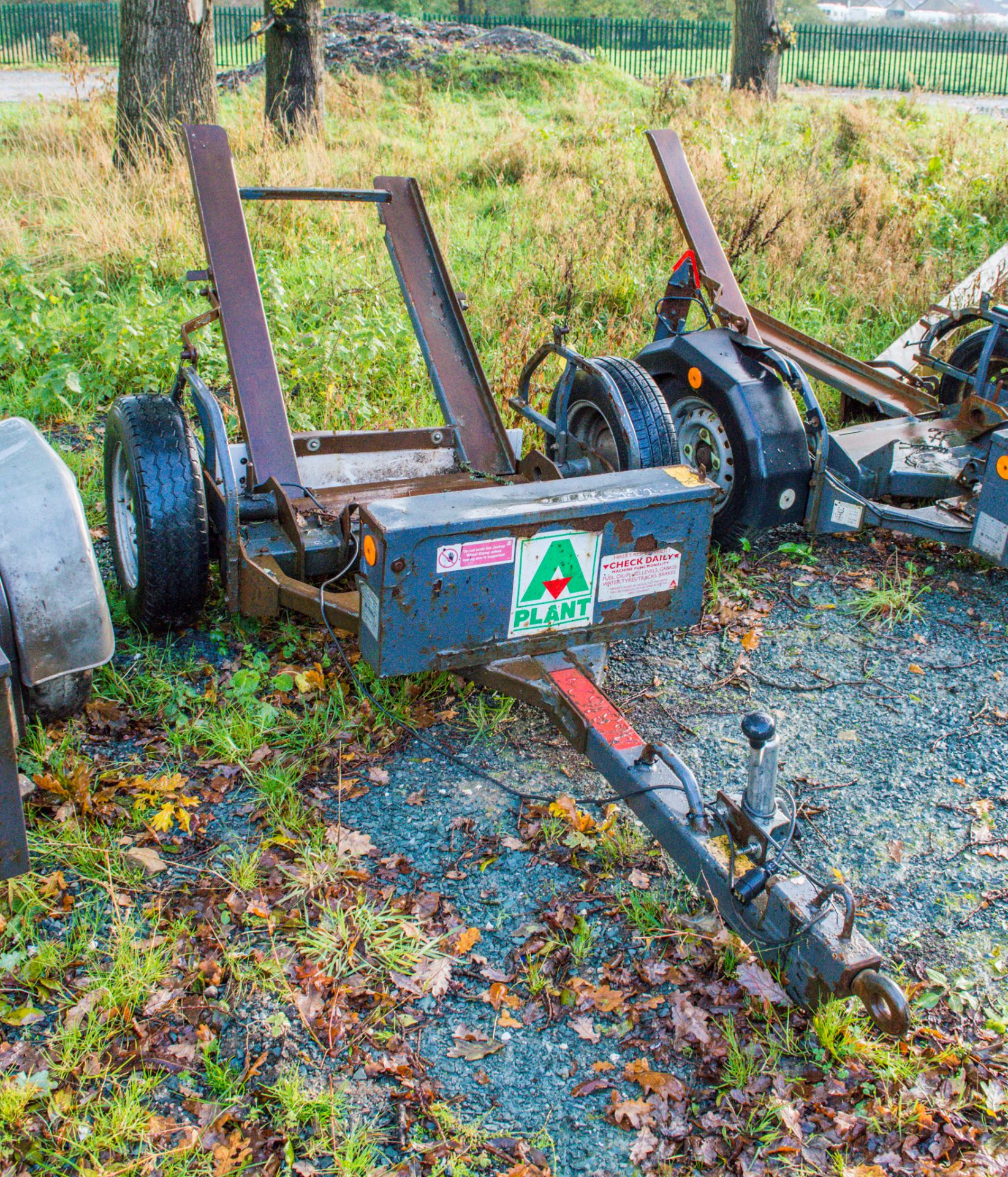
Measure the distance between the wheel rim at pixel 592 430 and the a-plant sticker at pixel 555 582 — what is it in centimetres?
137

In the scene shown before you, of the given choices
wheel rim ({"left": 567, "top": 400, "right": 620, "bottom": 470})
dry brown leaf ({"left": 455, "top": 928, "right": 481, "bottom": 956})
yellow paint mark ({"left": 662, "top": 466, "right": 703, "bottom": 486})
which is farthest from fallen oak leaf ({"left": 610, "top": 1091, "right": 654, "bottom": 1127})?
wheel rim ({"left": 567, "top": 400, "right": 620, "bottom": 470})

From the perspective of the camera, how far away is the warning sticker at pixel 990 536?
4.24m

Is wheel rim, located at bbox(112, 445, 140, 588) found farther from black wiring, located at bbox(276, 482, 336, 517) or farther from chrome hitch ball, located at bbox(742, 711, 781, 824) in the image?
chrome hitch ball, located at bbox(742, 711, 781, 824)

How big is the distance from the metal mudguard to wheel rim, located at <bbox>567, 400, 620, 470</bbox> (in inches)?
22.7

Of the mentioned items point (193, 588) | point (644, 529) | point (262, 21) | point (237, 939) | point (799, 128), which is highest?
point (262, 21)

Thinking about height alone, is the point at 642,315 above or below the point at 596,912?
above

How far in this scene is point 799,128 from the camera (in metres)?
12.5

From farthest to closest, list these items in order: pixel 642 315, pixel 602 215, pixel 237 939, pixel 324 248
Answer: pixel 602 215, pixel 324 248, pixel 642 315, pixel 237 939

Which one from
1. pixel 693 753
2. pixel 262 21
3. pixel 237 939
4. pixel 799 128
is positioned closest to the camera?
pixel 237 939

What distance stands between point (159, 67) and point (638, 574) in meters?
8.09

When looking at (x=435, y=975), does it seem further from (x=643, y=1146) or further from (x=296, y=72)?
(x=296, y=72)

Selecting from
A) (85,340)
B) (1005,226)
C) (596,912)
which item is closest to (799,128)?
(1005,226)

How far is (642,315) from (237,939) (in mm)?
5586

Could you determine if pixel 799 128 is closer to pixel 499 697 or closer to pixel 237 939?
pixel 499 697
